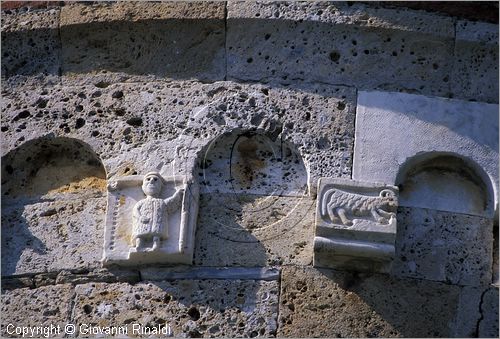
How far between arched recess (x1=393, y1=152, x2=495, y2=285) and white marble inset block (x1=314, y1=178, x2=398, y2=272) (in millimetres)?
198

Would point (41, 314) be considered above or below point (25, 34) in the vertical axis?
below

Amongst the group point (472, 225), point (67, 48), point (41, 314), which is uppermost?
point (67, 48)

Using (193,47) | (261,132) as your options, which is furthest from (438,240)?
(193,47)

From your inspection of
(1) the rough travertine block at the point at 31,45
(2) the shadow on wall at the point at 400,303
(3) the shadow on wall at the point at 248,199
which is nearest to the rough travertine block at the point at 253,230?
(3) the shadow on wall at the point at 248,199

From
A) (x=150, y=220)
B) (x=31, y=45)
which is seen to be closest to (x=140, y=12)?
(x=31, y=45)

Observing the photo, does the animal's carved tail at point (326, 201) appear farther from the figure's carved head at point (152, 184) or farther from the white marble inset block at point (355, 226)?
the figure's carved head at point (152, 184)

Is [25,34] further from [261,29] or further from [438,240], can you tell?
[438,240]

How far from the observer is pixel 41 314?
27.3 ft

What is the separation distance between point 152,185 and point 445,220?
1.46 meters

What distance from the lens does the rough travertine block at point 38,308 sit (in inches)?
325

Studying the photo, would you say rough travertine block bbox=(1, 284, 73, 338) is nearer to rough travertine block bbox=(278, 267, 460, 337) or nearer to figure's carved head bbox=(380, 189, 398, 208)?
rough travertine block bbox=(278, 267, 460, 337)

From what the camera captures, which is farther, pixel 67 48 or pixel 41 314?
pixel 67 48

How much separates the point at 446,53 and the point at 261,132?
1103mm

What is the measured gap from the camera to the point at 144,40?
905 cm
